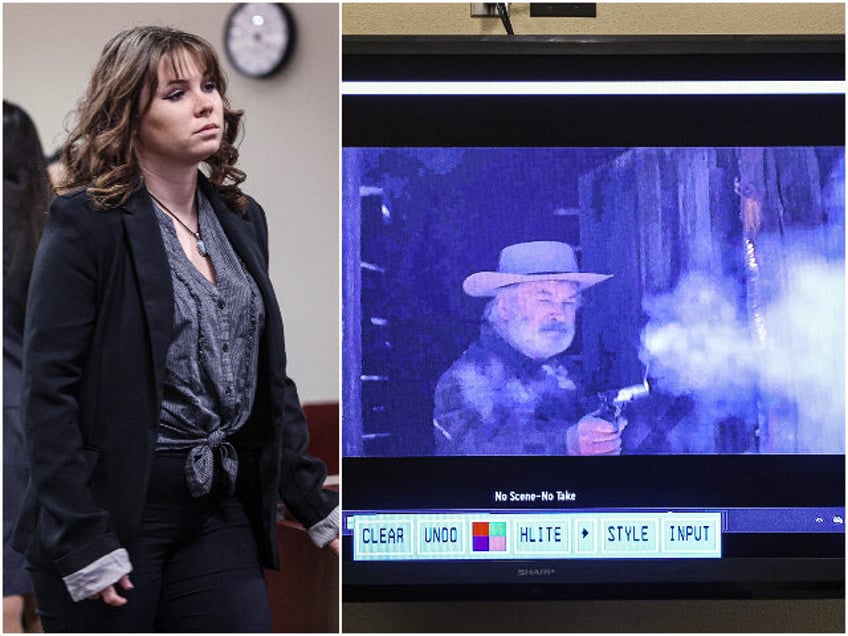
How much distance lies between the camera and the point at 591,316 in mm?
2164

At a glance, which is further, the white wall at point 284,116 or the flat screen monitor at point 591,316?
the flat screen monitor at point 591,316

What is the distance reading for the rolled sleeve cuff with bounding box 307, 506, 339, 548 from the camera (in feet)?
6.49

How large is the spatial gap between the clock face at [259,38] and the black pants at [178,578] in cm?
65

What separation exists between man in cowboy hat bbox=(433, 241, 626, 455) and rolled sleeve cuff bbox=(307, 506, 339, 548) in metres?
0.27

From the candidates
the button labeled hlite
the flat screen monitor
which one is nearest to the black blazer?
the flat screen monitor

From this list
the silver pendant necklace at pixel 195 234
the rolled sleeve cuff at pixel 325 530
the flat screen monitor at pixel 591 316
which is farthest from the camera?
the flat screen monitor at pixel 591 316

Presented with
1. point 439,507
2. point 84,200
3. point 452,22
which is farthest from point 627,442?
point 84,200

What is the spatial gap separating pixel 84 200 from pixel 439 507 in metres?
0.87

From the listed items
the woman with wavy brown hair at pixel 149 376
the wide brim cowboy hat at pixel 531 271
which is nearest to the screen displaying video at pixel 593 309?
the wide brim cowboy hat at pixel 531 271

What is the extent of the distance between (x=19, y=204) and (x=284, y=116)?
455 millimetres

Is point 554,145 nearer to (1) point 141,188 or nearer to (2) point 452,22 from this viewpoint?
(2) point 452,22

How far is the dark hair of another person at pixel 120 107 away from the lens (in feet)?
Answer: 5.83

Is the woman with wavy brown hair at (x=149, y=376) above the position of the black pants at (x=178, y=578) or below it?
above

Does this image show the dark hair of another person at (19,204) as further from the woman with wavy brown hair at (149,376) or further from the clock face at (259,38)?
the clock face at (259,38)
